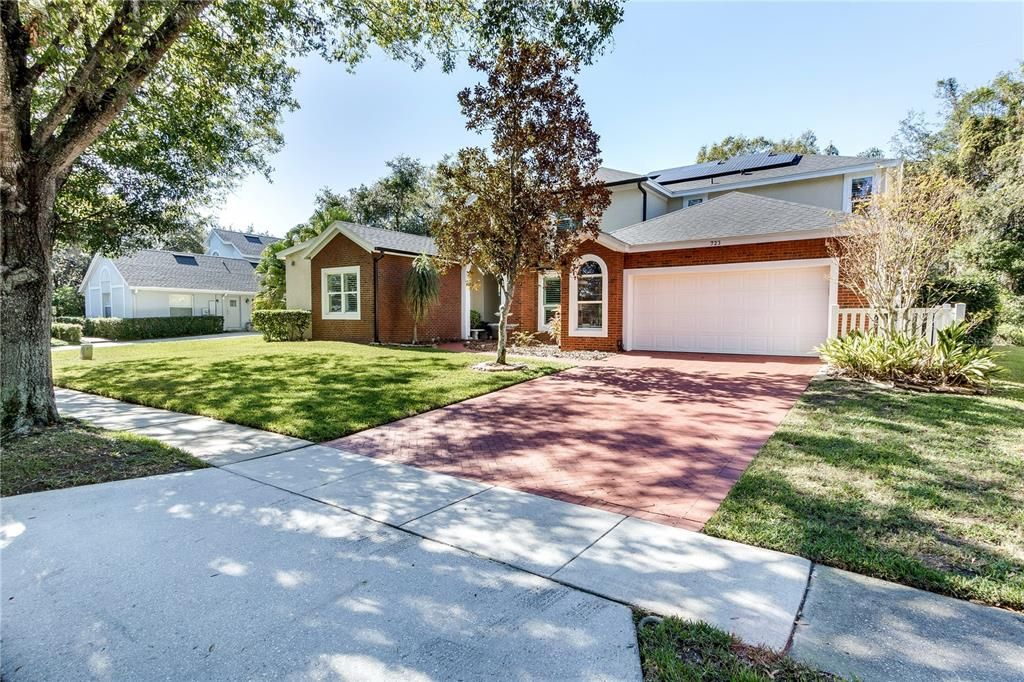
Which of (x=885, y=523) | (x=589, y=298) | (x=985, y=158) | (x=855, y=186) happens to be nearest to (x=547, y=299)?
(x=589, y=298)

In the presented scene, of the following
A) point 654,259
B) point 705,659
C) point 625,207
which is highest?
point 625,207

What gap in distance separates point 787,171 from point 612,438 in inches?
787

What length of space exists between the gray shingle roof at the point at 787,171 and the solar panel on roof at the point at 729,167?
0.21 metres

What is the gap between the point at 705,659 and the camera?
2.31 meters

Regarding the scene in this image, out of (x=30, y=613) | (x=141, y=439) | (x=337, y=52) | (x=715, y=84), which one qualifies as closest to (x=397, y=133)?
(x=337, y=52)

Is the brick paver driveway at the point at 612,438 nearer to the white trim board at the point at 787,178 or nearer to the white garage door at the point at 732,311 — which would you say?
the white garage door at the point at 732,311

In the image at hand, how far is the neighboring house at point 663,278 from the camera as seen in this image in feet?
43.4

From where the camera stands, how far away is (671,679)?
218 cm

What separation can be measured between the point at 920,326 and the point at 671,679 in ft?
35.0

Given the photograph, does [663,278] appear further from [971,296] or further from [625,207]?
[971,296]

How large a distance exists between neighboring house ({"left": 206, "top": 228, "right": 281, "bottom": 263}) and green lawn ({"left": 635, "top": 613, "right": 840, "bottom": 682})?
142ft

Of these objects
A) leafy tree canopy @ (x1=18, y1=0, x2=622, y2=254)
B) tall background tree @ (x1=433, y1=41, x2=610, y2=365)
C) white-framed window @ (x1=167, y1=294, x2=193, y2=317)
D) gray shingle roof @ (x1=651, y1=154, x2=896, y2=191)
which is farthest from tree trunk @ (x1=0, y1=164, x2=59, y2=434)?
white-framed window @ (x1=167, y1=294, x2=193, y2=317)

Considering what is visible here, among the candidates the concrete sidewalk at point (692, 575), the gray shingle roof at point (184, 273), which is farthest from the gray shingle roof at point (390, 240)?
the gray shingle roof at point (184, 273)

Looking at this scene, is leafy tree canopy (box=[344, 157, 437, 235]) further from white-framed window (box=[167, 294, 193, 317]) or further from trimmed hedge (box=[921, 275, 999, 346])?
trimmed hedge (box=[921, 275, 999, 346])
